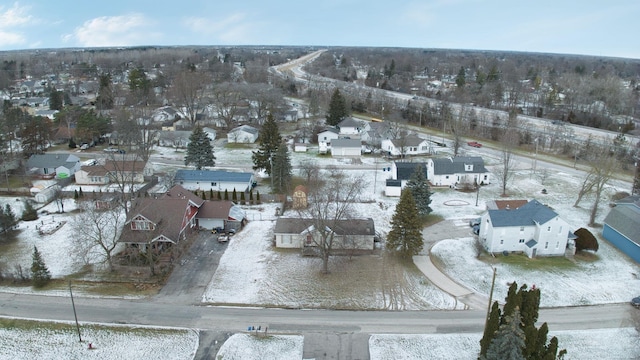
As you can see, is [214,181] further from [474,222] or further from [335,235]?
[474,222]

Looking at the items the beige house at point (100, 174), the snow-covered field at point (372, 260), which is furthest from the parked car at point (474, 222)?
the beige house at point (100, 174)

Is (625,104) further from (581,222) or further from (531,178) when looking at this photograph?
(581,222)

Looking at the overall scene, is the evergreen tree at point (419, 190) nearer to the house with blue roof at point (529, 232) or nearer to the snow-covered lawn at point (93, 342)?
the house with blue roof at point (529, 232)

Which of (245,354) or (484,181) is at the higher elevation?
(484,181)

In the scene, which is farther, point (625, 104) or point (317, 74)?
point (317, 74)

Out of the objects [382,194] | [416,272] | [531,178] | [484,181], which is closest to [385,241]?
[416,272]

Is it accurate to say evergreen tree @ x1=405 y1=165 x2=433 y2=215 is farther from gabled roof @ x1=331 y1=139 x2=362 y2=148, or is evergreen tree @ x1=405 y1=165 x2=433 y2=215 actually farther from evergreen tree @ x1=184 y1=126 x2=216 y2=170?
evergreen tree @ x1=184 y1=126 x2=216 y2=170
